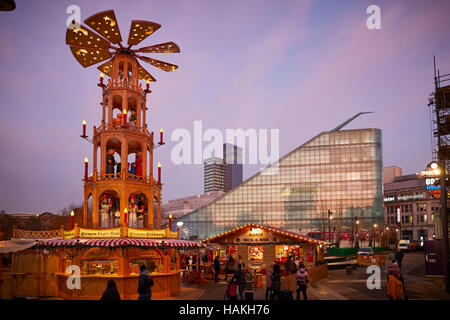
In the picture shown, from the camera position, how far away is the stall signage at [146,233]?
66.5 feet

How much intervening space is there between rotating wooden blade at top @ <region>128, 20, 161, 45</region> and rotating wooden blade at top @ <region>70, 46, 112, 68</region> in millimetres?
1675

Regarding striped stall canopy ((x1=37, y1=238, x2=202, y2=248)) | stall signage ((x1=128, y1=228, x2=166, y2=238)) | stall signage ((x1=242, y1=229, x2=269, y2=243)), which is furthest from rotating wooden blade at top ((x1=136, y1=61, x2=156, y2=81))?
stall signage ((x1=242, y1=229, x2=269, y2=243))

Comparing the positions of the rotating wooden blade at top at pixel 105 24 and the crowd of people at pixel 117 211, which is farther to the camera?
the crowd of people at pixel 117 211

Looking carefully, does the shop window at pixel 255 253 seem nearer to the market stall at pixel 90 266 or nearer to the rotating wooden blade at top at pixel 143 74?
the market stall at pixel 90 266

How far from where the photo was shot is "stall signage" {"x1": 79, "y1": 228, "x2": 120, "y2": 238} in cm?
1992

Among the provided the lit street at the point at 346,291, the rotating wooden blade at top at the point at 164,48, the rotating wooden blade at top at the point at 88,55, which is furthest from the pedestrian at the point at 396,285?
the rotating wooden blade at top at the point at 88,55

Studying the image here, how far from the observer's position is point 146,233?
20.9 metres

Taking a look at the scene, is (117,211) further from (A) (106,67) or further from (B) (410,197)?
(B) (410,197)

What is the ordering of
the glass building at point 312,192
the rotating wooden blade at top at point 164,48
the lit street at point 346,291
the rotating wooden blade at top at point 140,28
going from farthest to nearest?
1. the glass building at point 312,192
2. the rotating wooden blade at top at point 164,48
3. the lit street at point 346,291
4. the rotating wooden blade at top at point 140,28

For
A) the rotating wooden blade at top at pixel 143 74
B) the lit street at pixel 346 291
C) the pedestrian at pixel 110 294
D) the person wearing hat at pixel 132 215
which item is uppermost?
the rotating wooden blade at top at pixel 143 74

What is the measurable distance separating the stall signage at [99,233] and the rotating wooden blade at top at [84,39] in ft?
29.9

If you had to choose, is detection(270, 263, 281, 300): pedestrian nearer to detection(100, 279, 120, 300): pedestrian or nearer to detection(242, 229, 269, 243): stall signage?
detection(100, 279, 120, 300): pedestrian
